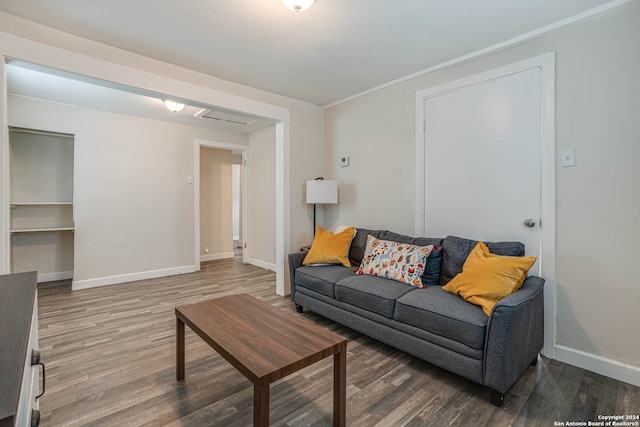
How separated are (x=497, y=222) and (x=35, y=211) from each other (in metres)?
5.58

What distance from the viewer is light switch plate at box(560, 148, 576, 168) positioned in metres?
2.12

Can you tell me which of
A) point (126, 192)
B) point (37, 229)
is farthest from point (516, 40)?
point (37, 229)

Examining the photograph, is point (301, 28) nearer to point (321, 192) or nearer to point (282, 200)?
point (321, 192)

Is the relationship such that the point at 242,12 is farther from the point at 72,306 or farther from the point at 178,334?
the point at 72,306

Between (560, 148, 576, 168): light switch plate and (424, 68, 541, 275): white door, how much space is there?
15cm

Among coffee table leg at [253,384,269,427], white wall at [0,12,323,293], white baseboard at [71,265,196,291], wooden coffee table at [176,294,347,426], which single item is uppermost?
white wall at [0,12,323,293]

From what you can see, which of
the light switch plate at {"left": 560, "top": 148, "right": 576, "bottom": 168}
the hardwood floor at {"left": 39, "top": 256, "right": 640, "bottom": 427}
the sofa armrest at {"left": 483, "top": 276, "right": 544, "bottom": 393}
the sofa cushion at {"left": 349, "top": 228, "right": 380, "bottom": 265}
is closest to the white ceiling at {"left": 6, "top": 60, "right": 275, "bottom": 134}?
the sofa cushion at {"left": 349, "top": 228, "right": 380, "bottom": 265}

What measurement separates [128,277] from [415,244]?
13.1 ft

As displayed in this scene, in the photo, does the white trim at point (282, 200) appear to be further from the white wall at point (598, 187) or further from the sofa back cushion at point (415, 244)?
the white wall at point (598, 187)

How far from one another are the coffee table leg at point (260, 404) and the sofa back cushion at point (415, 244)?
166cm

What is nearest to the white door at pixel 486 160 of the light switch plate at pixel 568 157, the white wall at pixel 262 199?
the light switch plate at pixel 568 157

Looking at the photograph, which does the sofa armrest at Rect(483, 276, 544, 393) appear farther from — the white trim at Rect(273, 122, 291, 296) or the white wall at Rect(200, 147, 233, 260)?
the white wall at Rect(200, 147, 233, 260)

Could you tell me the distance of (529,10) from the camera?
202cm

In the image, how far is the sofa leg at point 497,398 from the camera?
168 cm
